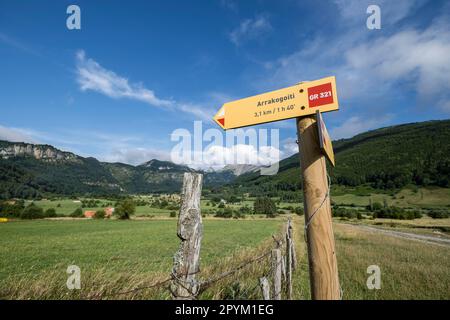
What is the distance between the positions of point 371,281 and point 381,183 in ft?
447

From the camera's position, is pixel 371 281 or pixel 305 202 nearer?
pixel 305 202

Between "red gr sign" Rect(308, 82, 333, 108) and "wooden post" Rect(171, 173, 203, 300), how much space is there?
1372 millimetres

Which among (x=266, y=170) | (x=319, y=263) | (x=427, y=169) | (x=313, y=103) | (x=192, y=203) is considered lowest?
(x=319, y=263)

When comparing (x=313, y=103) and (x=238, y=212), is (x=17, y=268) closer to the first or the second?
(x=313, y=103)

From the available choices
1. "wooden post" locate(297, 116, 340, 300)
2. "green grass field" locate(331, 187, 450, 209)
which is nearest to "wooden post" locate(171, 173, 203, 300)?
"wooden post" locate(297, 116, 340, 300)

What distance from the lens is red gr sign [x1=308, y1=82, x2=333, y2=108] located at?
7.93ft

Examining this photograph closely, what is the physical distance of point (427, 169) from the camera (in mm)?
125312

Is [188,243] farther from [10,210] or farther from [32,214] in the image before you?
[10,210]

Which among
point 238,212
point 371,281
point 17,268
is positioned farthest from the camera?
point 238,212

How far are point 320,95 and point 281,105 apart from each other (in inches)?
14.3

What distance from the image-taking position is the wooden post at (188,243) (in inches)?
106

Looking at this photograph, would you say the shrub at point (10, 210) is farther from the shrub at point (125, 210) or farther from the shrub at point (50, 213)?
the shrub at point (125, 210)
